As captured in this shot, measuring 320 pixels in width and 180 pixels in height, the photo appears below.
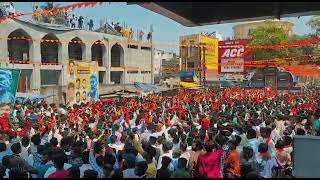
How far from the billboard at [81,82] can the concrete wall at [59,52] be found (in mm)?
10642

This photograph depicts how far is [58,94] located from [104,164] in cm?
2128

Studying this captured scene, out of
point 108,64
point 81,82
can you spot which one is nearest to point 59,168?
point 81,82

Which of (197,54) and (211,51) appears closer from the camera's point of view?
(211,51)

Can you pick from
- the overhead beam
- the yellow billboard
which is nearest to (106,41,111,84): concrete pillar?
the yellow billboard

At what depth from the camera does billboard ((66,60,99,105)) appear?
52.4ft

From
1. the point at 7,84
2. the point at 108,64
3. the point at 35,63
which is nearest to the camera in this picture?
the point at 7,84

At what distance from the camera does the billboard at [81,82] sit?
1596 centimetres

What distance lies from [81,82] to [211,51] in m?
39.9

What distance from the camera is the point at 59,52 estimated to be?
32.8 meters

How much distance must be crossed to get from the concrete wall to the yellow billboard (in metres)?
13.6

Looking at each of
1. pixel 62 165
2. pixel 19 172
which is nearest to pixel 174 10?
pixel 62 165

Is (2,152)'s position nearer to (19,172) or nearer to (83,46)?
(19,172)

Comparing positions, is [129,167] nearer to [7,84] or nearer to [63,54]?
[7,84]

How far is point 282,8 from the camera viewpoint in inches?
179
